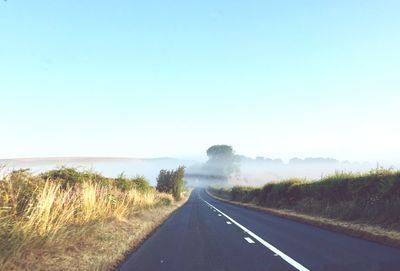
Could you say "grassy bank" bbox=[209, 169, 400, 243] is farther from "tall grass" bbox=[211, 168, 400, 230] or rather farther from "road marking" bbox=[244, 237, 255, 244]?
"road marking" bbox=[244, 237, 255, 244]

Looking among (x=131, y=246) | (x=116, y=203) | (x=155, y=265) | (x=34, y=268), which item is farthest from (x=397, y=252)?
(x=116, y=203)

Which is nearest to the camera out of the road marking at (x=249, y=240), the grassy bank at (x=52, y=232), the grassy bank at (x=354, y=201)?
the grassy bank at (x=52, y=232)

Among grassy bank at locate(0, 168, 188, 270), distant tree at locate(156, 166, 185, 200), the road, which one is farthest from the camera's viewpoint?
distant tree at locate(156, 166, 185, 200)

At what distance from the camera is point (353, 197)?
22.7 m

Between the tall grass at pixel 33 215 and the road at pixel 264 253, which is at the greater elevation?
the tall grass at pixel 33 215

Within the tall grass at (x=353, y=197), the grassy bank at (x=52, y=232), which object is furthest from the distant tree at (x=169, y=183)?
the grassy bank at (x=52, y=232)

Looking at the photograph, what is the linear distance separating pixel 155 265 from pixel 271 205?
32891 mm

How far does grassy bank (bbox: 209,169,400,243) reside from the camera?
55.2 ft

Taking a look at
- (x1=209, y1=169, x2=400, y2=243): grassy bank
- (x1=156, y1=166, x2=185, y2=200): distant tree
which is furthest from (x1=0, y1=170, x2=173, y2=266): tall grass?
(x1=156, y1=166, x2=185, y2=200): distant tree

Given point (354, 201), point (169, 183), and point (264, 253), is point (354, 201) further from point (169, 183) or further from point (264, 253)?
point (169, 183)

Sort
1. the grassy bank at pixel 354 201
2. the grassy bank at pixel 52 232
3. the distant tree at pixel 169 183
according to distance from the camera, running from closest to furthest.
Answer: the grassy bank at pixel 52 232 < the grassy bank at pixel 354 201 < the distant tree at pixel 169 183

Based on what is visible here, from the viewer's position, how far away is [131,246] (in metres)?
13.1

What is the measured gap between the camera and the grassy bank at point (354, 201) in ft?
55.2

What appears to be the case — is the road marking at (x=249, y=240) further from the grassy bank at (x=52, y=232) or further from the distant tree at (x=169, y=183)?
the distant tree at (x=169, y=183)
